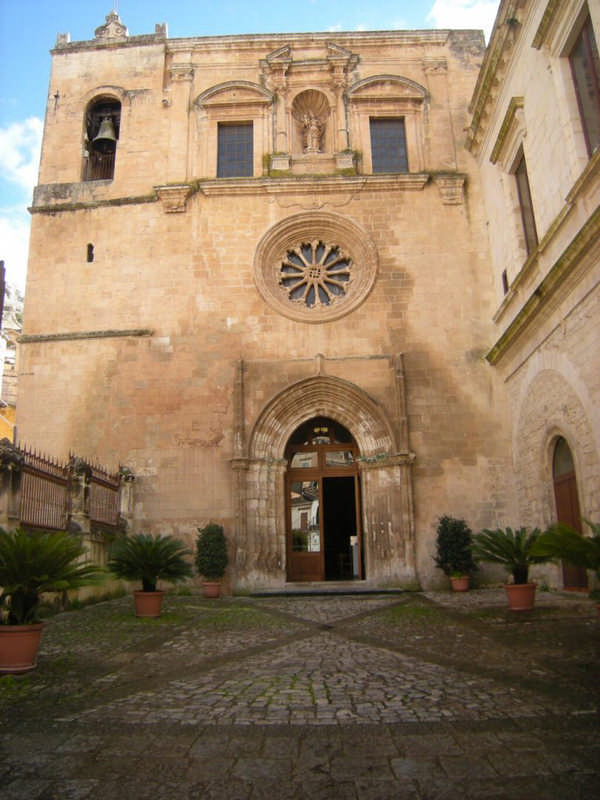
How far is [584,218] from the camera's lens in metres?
9.07

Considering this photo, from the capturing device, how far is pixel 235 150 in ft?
54.2

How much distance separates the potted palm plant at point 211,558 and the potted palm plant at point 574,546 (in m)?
7.70

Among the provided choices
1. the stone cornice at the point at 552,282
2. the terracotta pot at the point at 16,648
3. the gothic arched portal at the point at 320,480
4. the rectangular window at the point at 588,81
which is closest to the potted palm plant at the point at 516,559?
the stone cornice at the point at 552,282

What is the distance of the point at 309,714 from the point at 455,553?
9.30m

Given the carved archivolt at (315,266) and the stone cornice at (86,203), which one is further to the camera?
the stone cornice at (86,203)

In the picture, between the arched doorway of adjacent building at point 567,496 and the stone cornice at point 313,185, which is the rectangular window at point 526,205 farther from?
the arched doorway of adjacent building at point 567,496

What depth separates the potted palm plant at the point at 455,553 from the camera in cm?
1264

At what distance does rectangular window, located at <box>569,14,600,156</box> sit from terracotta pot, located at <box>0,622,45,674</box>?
9583 millimetres

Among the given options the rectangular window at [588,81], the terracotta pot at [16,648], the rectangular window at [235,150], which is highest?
the rectangular window at [235,150]

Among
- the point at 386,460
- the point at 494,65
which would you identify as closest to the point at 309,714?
the point at 386,460

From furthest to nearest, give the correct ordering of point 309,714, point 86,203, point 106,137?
point 106,137 → point 86,203 → point 309,714

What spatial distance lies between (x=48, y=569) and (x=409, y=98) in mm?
15285

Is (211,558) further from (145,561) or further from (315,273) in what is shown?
(315,273)

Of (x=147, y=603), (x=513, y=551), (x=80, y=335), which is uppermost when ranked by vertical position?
(x=80, y=335)
